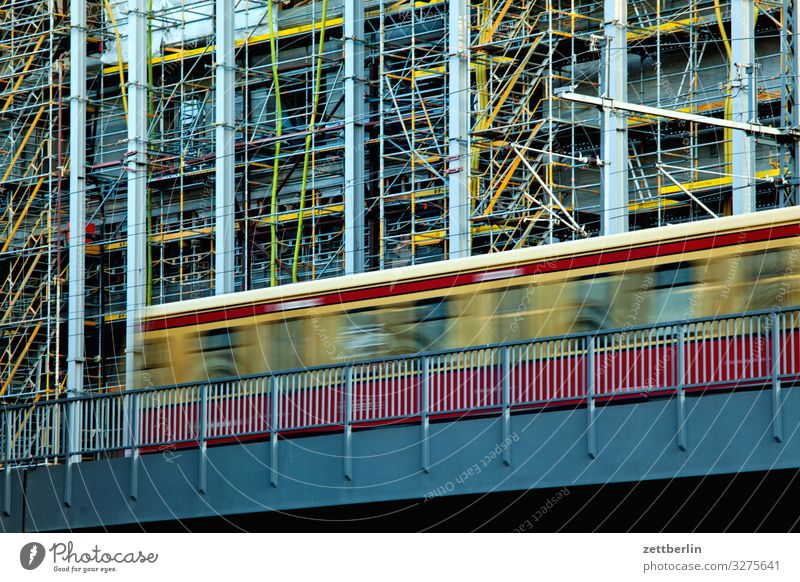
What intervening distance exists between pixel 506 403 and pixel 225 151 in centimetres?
1740

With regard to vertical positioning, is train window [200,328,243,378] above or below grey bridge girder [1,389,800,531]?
above

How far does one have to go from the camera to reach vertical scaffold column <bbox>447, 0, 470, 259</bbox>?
35.4m

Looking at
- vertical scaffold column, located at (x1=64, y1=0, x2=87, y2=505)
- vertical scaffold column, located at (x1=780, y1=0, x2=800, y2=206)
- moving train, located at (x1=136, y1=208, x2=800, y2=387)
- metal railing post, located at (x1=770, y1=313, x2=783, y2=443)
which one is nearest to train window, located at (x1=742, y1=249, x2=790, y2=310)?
moving train, located at (x1=136, y1=208, x2=800, y2=387)

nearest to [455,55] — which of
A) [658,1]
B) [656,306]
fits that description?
[658,1]

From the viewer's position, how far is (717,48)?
34438 mm

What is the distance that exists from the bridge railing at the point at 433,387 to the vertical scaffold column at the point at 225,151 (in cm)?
913

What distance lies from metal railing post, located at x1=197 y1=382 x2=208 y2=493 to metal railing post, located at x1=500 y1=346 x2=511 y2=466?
4905mm

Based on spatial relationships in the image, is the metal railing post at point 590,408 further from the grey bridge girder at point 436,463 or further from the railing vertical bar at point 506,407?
the railing vertical bar at point 506,407

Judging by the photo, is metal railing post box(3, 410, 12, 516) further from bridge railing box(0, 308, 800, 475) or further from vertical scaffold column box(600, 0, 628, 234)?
vertical scaffold column box(600, 0, 628, 234)

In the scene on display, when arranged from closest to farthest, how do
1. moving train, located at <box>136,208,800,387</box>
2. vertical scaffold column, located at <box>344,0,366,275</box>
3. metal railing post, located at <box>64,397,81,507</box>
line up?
1. moving train, located at <box>136,208,800,387</box>
2. metal railing post, located at <box>64,397,81,507</box>
3. vertical scaffold column, located at <box>344,0,366,275</box>

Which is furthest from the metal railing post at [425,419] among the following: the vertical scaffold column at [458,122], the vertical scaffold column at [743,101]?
the vertical scaffold column at [458,122]

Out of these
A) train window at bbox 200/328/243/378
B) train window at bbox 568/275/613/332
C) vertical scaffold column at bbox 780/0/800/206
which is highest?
vertical scaffold column at bbox 780/0/800/206

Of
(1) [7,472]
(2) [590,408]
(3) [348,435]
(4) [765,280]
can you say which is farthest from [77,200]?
(2) [590,408]

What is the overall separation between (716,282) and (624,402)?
9.33 feet
